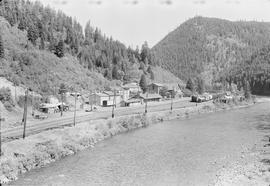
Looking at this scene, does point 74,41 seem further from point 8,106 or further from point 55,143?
point 55,143

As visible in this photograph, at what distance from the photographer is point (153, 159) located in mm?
41906

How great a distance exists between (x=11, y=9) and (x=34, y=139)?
102 metres

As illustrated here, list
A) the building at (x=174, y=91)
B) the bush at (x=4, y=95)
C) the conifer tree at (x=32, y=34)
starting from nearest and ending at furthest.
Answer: the bush at (x=4, y=95) < the conifer tree at (x=32, y=34) < the building at (x=174, y=91)

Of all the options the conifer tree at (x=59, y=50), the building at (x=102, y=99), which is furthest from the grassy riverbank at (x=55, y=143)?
the conifer tree at (x=59, y=50)

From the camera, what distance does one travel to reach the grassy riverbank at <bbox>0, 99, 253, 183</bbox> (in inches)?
1330

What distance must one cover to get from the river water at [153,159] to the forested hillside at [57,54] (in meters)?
36.1

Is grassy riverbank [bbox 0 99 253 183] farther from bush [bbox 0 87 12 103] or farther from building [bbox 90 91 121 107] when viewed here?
building [bbox 90 91 121 107]

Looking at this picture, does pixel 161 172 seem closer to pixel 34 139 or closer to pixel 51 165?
pixel 51 165

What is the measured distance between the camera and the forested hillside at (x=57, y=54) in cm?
8921

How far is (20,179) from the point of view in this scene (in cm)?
3200

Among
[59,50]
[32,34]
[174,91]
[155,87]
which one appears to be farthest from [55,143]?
[155,87]

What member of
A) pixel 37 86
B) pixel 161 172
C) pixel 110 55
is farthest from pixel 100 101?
pixel 110 55

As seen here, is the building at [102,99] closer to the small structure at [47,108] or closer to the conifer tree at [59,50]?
the small structure at [47,108]

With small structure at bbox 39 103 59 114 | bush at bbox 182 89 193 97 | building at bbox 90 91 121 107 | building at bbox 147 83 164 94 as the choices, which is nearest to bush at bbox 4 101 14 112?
small structure at bbox 39 103 59 114
